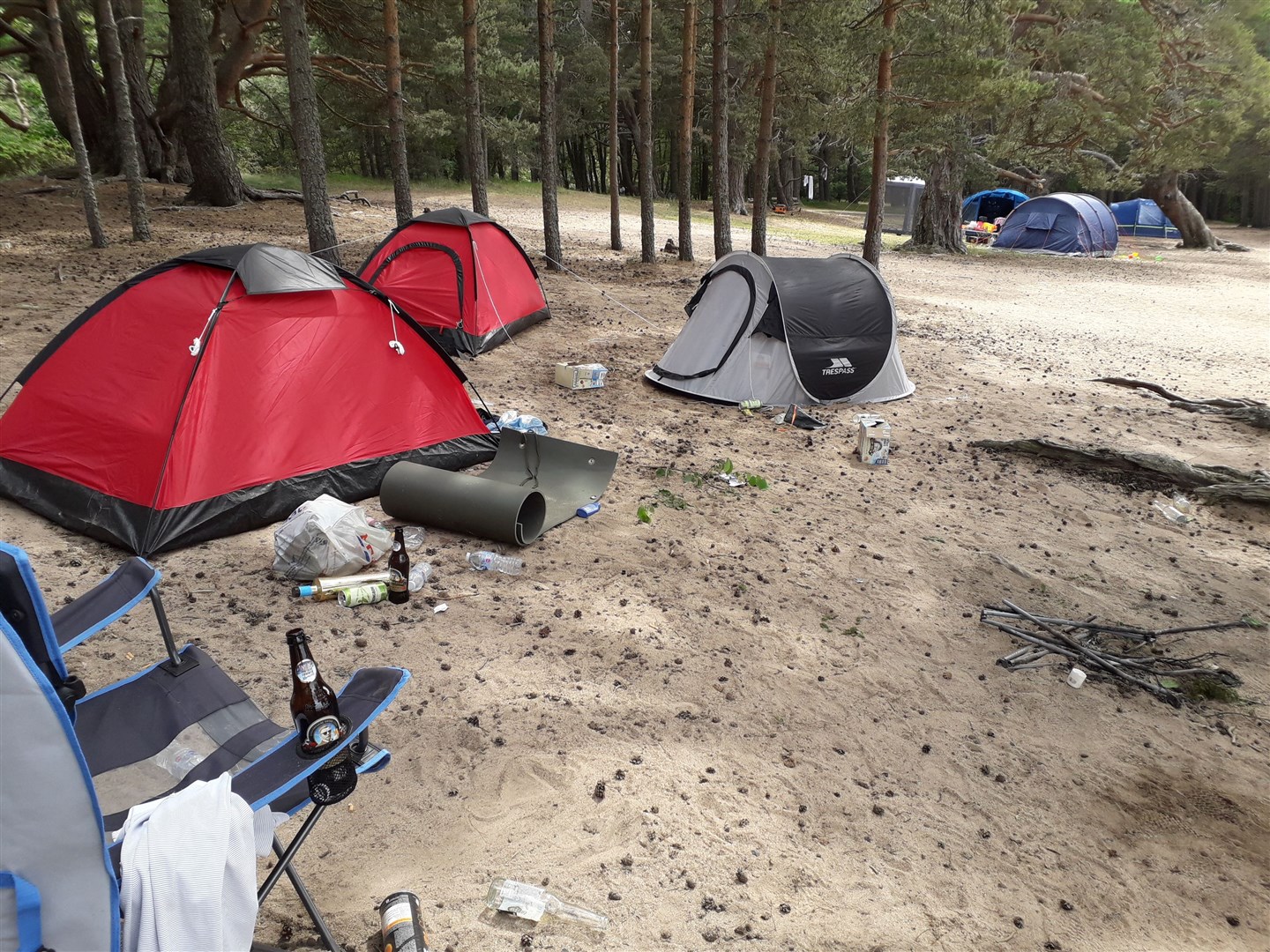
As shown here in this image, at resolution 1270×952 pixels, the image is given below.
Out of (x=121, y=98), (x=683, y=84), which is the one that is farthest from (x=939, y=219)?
(x=121, y=98)

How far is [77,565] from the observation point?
4516mm

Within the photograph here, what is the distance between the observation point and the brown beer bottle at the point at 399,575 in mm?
4383

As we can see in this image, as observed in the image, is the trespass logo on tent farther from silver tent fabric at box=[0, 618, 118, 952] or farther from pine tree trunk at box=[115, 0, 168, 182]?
pine tree trunk at box=[115, 0, 168, 182]

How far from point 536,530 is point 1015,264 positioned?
20.4 metres

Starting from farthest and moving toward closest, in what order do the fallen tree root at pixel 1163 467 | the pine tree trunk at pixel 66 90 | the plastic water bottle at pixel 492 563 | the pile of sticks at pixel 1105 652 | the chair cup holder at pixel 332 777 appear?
the pine tree trunk at pixel 66 90, the fallen tree root at pixel 1163 467, the plastic water bottle at pixel 492 563, the pile of sticks at pixel 1105 652, the chair cup holder at pixel 332 777

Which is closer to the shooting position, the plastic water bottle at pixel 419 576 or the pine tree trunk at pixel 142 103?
the plastic water bottle at pixel 419 576

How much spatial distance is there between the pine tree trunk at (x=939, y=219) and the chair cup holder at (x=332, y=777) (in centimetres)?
2386

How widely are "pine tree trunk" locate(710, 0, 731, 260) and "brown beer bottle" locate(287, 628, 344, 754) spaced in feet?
42.5

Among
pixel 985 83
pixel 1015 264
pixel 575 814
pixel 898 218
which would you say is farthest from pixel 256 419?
pixel 898 218

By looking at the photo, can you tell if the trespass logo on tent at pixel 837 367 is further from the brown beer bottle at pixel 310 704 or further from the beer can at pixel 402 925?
the beer can at pixel 402 925

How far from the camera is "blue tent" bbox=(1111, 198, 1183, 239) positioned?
30.4 m

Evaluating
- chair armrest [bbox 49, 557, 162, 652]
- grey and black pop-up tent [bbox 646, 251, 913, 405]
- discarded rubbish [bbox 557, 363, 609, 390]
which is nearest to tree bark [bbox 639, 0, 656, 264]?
grey and black pop-up tent [bbox 646, 251, 913, 405]

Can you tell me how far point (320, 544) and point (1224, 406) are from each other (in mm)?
8495

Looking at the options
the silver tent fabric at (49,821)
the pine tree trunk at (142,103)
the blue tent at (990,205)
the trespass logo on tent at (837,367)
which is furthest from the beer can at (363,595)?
the blue tent at (990,205)
